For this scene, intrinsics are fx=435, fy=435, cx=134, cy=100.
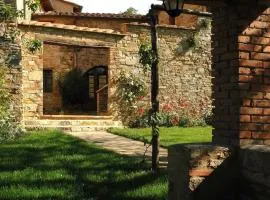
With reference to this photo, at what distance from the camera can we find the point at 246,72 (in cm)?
444

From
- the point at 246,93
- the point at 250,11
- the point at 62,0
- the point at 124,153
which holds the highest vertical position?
the point at 62,0

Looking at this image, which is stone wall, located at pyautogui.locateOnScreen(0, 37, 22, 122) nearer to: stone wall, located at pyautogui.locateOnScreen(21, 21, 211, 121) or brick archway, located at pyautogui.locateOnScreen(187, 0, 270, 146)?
stone wall, located at pyautogui.locateOnScreen(21, 21, 211, 121)

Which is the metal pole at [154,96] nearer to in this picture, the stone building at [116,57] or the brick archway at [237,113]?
the brick archway at [237,113]

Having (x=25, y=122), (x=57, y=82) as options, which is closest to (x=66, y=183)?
(x=25, y=122)

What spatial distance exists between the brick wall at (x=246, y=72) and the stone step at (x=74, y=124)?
10649 millimetres

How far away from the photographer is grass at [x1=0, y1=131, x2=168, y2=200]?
521 centimetres

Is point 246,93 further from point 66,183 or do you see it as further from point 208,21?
point 208,21

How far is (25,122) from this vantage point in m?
14.3

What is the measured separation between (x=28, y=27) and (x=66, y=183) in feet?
32.2

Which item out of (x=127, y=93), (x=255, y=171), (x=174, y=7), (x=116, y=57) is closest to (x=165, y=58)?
(x=116, y=57)

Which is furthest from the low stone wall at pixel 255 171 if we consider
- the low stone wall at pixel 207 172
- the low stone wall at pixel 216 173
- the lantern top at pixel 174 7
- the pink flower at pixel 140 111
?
the pink flower at pixel 140 111

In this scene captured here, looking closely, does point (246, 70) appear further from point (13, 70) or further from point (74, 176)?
point (13, 70)

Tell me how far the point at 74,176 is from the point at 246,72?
9.94 ft

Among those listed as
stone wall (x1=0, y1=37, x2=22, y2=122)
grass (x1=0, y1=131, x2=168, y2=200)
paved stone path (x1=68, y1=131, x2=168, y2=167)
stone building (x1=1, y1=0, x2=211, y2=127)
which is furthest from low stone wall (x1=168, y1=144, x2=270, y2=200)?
stone building (x1=1, y1=0, x2=211, y2=127)
